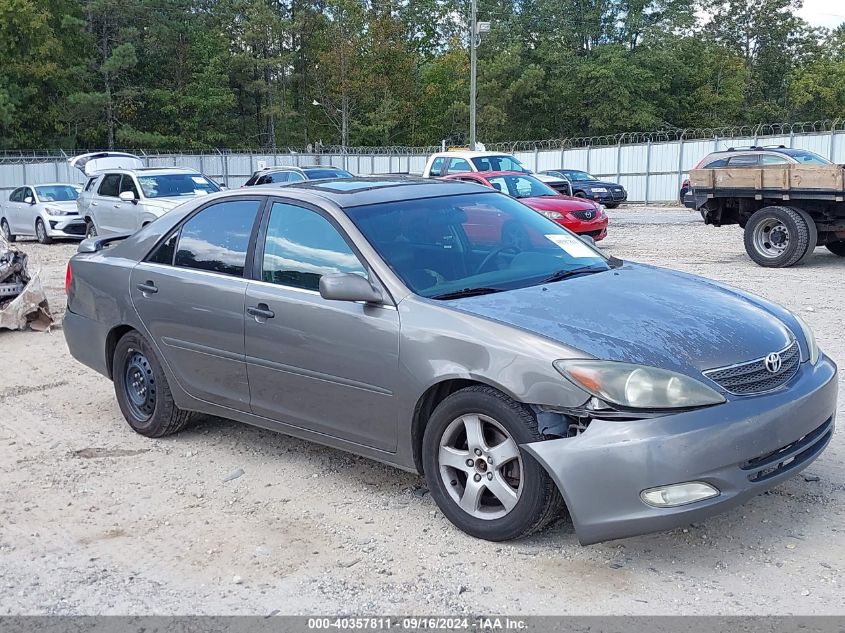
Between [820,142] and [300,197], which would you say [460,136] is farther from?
[300,197]

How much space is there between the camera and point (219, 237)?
17.7ft

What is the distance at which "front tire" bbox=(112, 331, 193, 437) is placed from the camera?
18.8 feet

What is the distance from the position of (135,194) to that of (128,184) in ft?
1.77

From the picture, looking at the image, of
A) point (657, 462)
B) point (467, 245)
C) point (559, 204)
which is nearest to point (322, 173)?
point (559, 204)

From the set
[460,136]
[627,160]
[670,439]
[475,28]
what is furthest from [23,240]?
[460,136]

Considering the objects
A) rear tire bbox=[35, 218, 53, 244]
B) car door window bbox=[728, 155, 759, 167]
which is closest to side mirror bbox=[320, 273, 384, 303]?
car door window bbox=[728, 155, 759, 167]

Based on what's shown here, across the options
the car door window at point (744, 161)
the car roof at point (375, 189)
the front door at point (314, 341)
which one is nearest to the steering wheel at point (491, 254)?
the car roof at point (375, 189)

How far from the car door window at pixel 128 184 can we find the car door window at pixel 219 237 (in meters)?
12.4

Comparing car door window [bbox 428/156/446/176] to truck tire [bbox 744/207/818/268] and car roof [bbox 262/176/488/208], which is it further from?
car roof [bbox 262/176/488/208]

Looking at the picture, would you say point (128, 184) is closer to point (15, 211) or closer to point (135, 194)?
point (135, 194)

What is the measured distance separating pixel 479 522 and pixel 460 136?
2425 inches

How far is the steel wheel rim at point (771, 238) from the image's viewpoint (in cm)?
1326

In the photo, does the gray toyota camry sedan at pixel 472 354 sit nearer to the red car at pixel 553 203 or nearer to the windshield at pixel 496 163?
the red car at pixel 553 203

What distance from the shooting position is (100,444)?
585cm
